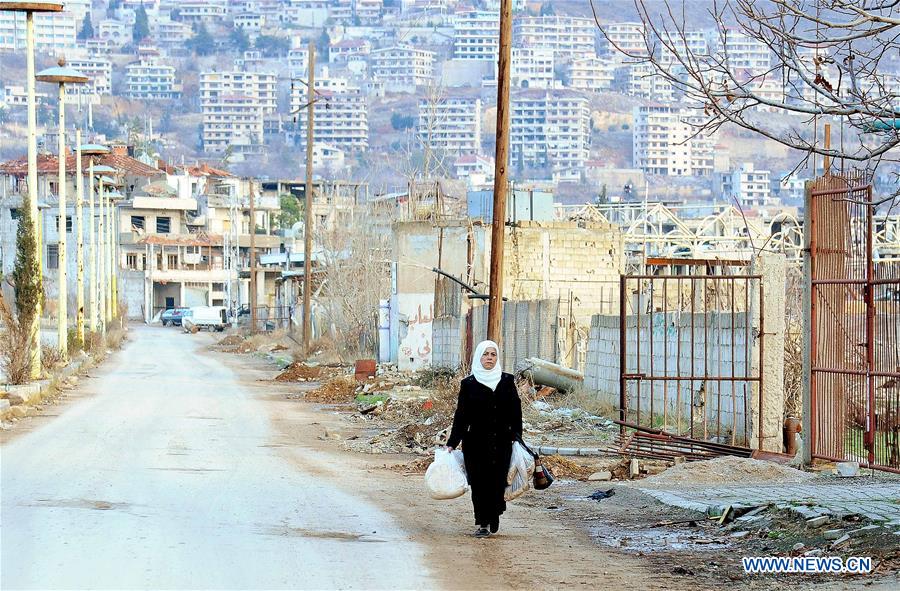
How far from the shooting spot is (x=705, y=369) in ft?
63.5

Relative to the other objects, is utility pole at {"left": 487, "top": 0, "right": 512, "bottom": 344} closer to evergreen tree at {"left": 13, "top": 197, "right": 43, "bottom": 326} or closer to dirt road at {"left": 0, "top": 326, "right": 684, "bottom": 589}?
dirt road at {"left": 0, "top": 326, "right": 684, "bottom": 589}

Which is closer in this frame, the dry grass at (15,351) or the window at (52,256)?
the dry grass at (15,351)

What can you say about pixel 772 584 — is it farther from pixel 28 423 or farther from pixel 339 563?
pixel 28 423

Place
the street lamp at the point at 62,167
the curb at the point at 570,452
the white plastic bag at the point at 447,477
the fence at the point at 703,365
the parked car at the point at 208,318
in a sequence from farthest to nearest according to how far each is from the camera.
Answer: the parked car at the point at 208,318 → the street lamp at the point at 62,167 → the curb at the point at 570,452 → the fence at the point at 703,365 → the white plastic bag at the point at 447,477

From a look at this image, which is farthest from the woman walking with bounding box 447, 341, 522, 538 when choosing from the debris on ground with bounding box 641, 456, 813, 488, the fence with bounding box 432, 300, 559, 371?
the fence with bounding box 432, 300, 559, 371

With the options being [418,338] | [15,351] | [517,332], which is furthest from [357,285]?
[15,351]

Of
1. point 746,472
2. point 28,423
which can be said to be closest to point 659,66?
point 746,472

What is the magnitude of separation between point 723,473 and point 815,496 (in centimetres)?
253

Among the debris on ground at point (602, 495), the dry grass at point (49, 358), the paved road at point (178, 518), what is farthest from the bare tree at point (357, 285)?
the debris on ground at point (602, 495)

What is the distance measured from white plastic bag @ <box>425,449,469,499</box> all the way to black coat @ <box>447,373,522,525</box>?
0.09 metres

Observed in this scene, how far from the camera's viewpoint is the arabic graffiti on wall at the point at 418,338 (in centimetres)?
4112

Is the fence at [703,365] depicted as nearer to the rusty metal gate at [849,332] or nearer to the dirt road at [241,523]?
the rusty metal gate at [849,332]

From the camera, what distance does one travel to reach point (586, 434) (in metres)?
22.2

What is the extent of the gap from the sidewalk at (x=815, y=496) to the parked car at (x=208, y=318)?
87304 millimetres
